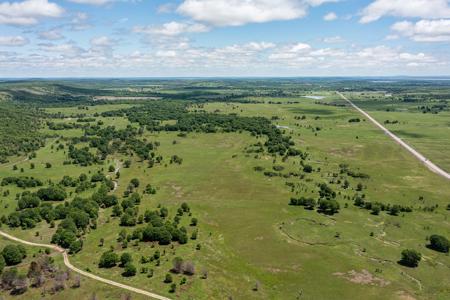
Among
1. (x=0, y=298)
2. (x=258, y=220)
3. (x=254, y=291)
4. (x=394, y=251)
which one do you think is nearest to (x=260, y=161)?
(x=258, y=220)

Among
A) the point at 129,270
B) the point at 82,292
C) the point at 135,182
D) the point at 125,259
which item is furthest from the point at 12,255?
the point at 135,182

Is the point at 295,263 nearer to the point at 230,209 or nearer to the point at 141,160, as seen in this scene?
the point at 230,209

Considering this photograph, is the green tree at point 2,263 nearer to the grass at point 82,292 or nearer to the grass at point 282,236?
the grass at point 82,292

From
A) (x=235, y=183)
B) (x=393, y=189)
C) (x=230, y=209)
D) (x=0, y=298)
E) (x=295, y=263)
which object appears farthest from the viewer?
(x=235, y=183)

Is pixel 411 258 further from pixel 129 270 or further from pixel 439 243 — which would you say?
pixel 129 270

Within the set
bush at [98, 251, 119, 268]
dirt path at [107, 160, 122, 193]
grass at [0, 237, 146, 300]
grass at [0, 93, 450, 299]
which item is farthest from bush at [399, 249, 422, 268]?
dirt path at [107, 160, 122, 193]
